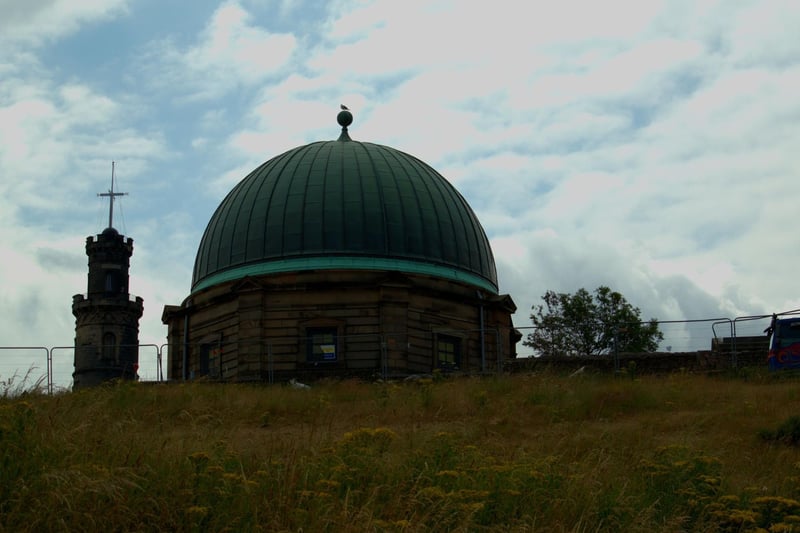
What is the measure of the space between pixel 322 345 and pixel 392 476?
22.4m

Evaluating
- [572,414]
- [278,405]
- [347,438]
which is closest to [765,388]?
[572,414]

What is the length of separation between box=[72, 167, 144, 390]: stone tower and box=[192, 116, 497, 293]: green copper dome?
32.2 metres

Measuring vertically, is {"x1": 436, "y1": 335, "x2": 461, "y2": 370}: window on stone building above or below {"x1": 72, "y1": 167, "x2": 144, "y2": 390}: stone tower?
below

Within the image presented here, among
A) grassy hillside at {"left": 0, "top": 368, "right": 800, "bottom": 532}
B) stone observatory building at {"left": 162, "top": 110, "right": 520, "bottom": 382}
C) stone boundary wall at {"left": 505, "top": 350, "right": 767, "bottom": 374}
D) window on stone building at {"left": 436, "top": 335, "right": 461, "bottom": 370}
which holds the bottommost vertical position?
grassy hillside at {"left": 0, "top": 368, "right": 800, "bottom": 532}

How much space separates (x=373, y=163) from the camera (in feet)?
135

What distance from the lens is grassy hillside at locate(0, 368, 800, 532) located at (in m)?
→ 12.0

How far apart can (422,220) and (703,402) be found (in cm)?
1696

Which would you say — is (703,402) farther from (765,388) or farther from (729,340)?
(729,340)

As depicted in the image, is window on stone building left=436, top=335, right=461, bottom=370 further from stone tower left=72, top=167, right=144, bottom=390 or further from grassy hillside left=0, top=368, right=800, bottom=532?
stone tower left=72, top=167, right=144, bottom=390

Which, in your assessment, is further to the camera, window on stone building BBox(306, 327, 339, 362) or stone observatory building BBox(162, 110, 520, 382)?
stone observatory building BBox(162, 110, 520, 382)

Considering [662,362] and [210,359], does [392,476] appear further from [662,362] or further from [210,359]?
[210,359]

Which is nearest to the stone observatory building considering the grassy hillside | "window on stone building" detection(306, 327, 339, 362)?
"window on stone building" detection(306, 327, 339, 362)

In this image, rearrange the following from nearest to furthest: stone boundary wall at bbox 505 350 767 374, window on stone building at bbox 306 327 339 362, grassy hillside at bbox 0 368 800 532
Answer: grassy hillside at bbox 0 368 800 532 → stone boundary wall at bbox 505 350 767 374 → window on stone building at bbox 306 327 339 362

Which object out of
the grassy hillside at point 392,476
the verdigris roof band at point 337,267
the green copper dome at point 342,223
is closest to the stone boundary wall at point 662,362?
the verdigris roof band at point 337,267
